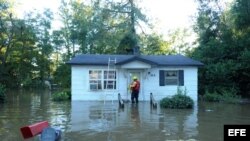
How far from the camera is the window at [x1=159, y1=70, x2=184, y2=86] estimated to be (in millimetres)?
27672

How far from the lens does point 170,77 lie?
2794cm

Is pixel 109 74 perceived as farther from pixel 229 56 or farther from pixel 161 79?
pixel 229 56

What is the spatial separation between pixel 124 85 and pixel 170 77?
3380 millimetres

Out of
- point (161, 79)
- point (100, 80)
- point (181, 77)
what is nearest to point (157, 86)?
point (161, 79)

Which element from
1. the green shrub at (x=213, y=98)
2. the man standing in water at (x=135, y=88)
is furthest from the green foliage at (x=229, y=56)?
the man standing in water at (x=135, y=88)

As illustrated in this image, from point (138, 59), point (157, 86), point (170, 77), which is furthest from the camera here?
point (170, 77)

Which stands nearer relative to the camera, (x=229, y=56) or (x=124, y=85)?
(x=124, y=85)

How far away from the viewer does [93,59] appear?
27.6 m

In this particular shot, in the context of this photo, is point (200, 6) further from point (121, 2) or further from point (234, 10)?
point (121, 2)

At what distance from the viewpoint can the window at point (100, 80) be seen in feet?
88.2

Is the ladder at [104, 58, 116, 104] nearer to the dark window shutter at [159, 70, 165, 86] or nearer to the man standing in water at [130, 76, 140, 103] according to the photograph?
the man standing in water at [130, 76, 140, 103]

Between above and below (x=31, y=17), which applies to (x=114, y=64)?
below

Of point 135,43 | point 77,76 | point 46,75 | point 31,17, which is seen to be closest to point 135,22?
point 135,43

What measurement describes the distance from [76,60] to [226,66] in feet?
38.2
